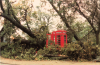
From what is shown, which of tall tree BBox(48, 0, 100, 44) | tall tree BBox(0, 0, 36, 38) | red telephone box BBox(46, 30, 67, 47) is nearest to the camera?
tall tree BBox(48, 0, 100, 44)

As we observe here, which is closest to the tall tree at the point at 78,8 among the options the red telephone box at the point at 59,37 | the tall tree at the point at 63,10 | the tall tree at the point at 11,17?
the tall tree at the point at 63,10

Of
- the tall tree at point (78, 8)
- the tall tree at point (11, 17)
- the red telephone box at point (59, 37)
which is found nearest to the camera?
the tall tree at point (78, 8)

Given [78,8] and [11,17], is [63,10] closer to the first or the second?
[78,8]

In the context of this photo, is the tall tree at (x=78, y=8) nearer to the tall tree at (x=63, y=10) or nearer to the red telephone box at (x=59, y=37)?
the tall tree at (x=63, y=10)

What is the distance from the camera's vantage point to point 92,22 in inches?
355

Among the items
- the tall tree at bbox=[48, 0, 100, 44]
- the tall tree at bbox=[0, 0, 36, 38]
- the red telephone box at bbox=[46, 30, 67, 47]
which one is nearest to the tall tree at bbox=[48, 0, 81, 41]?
the tall tree at bbox=[48, 0, 100, 44]

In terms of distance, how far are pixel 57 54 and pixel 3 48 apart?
16.2 ft

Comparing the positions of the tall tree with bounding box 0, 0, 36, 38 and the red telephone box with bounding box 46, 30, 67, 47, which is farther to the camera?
the tall tree with bounding box 0, 0, 36, 38

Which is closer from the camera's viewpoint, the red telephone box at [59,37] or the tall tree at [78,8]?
the tall tree at [78,8]

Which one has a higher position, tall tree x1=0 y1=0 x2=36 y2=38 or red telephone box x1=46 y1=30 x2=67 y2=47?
tall tree x1=0 y1=0 x2=36 y2=38

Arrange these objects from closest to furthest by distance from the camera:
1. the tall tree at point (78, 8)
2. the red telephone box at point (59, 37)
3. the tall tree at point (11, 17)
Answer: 1. the tall tree at point (78, 8)
2. the red telephone box at point (59, 37)
3. the tall tree at point (11, 17)

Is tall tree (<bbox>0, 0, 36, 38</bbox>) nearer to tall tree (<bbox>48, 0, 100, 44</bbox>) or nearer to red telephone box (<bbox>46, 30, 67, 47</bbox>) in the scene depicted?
red telephone box (<bbox>46, 30, 67, 47</bbox>)

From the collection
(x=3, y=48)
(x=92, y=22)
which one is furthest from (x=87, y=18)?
(x=3, y=48)

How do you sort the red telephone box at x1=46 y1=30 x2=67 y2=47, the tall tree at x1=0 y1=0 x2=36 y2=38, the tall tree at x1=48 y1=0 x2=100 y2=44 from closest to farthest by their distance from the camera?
1. the tall tree at x1=48 y1=0 x2=100 y2=44
2. the red telephone box at x1=46 y1=30 x2=67 y2=47
3. the tall tree at x1=0 y1=0 x2=36 y2=38
